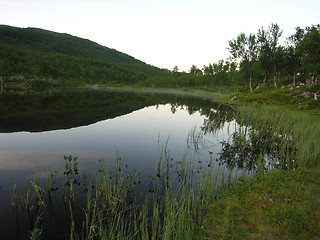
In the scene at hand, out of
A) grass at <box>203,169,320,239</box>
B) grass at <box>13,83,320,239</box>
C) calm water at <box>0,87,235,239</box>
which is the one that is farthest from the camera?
calm water at <box>0,87,235,239</box>

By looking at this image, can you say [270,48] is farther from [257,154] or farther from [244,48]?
[257,154]

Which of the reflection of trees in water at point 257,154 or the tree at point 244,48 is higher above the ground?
the tree at point 244,48

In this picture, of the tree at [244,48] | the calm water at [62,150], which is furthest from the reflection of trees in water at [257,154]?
the tree at [244,48]

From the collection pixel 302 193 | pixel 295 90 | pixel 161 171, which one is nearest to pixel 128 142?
pixel 161 171

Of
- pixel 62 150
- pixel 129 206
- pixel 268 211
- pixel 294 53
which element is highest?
pixel 294 53

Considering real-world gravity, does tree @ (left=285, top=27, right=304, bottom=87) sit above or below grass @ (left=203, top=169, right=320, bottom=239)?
above

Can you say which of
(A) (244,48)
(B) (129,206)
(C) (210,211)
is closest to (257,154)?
(C) (210,211)

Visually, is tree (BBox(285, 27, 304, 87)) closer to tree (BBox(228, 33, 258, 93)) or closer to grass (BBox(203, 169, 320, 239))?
tree (BBox(228, 33, 258, 93))

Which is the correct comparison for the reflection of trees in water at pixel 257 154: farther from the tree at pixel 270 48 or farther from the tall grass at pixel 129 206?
the tree at pixel 270 48

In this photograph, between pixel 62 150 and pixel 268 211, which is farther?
pixel 62 150

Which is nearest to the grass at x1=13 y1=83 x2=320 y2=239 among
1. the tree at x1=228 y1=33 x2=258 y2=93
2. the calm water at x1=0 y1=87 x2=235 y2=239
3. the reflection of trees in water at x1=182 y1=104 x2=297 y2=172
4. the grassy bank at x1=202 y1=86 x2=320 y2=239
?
the grassy bank at x1=202 y1=86 x2=320 y2=239

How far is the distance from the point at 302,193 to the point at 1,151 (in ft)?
69.9

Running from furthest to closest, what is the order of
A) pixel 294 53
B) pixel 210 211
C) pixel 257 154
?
1. pixel 294 53
2. pixel 257 154
3. pixel 210 211

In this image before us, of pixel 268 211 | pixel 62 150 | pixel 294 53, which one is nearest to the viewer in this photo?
pixel 268 211
